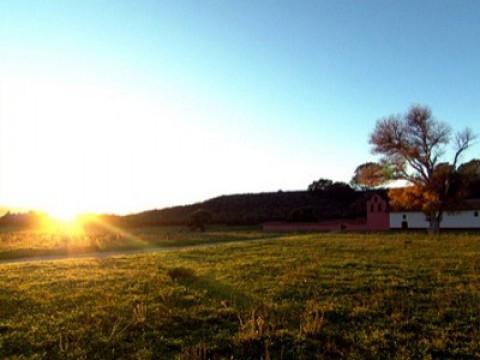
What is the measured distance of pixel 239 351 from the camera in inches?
258

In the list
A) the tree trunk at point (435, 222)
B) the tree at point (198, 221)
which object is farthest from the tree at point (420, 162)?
the tree at point (198, 221)

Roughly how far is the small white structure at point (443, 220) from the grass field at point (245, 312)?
4130 centimetres

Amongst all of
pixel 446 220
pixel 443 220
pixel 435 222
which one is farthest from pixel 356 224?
pixel 435 222

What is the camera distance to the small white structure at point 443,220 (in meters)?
50.8

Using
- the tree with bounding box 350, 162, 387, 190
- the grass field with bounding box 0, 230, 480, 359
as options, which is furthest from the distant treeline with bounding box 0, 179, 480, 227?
the grass field with bounding box 0, 230, 480, 359

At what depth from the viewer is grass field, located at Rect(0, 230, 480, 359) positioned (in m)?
6.70

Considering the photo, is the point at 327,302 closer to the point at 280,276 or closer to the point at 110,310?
the point at 280,276

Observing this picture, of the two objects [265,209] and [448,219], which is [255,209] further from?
[448,219]

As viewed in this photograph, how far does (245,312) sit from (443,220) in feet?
170

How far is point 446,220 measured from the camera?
52719mm

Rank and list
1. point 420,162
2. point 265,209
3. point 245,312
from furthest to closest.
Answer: point 265,209, point 420,162, point 245,312

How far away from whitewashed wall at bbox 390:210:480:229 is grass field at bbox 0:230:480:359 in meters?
41.3

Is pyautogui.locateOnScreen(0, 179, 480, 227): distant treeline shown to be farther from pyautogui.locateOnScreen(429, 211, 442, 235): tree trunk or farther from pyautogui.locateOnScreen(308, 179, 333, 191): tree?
pyautogui.locateOnScreen(429, 211, 442, 235): tree trunk

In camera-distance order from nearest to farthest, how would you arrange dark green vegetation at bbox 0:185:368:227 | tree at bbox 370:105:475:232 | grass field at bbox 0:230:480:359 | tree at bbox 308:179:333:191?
1. grass field at bbox 0:230:480:359
2. tree at bbox 370:105:475:232
3. dark green vegetation at bbox 0:185:368:227
4. tree at bbox 308:179:333:191
